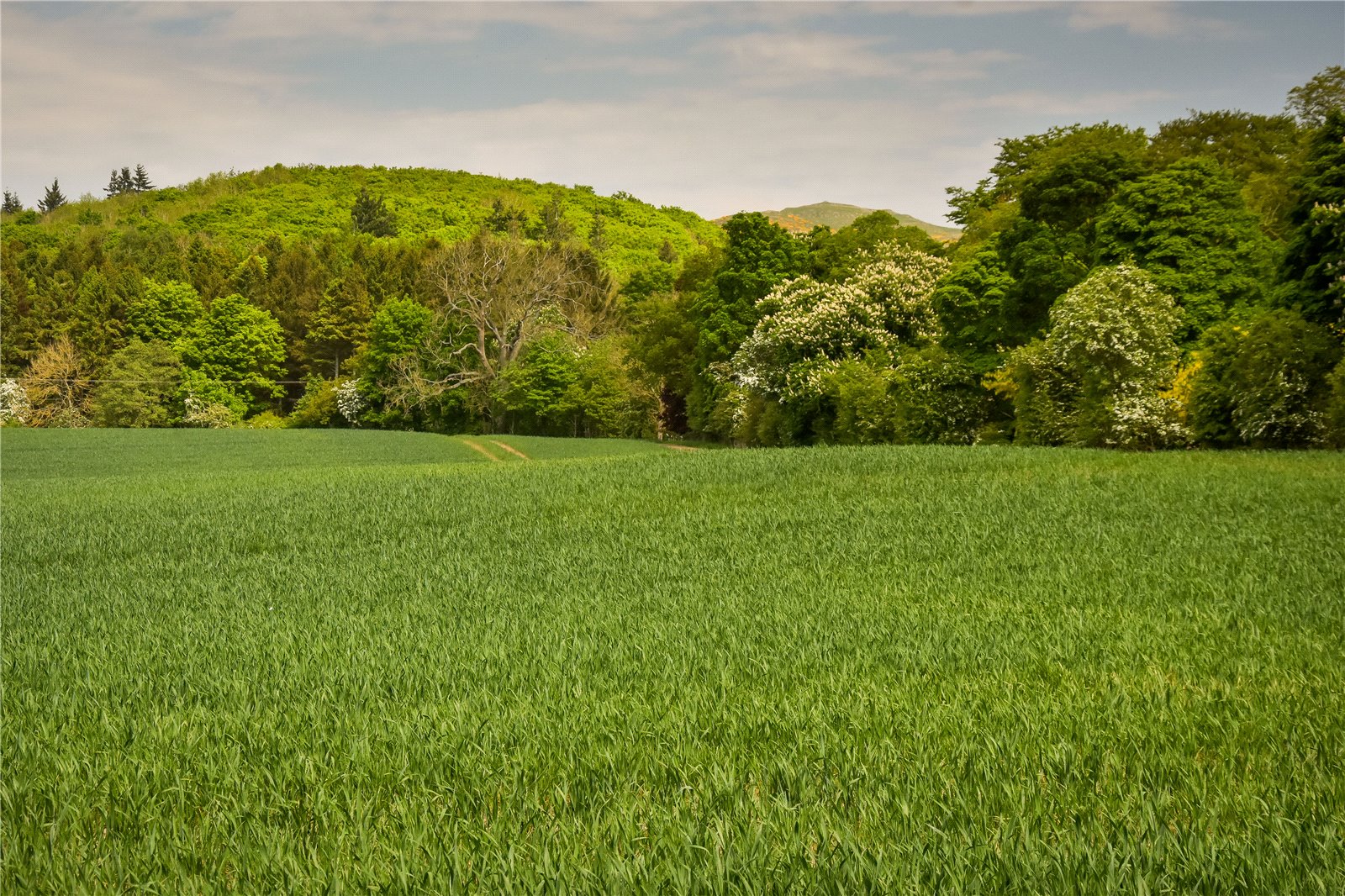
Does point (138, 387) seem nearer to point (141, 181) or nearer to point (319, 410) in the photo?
point (319, 410)

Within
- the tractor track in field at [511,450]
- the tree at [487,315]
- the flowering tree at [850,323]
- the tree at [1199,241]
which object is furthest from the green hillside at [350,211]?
the tree at [1199,241]

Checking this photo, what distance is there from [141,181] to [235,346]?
324ft

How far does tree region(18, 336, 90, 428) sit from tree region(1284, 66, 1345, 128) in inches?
3336

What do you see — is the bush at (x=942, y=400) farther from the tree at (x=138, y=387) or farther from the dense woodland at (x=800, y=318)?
the tree at (x=138, y=387)

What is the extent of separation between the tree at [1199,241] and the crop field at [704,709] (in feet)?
55.4

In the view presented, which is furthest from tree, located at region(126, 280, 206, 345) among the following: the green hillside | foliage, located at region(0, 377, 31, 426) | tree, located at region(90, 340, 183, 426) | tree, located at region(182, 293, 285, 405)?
the green hillside

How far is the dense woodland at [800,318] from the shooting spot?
2300 cm

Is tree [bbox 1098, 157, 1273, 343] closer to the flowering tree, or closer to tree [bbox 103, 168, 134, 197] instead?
the flowering tree

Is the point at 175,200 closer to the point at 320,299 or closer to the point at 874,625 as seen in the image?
the point at 320,299

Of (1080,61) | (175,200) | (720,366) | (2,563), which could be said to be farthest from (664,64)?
(175,200)

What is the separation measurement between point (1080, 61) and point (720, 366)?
3390 cm

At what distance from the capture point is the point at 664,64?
43.5 feet

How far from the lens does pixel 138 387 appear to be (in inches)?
2896

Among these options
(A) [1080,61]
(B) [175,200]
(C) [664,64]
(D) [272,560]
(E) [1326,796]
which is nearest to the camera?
(E) [1326,796]
